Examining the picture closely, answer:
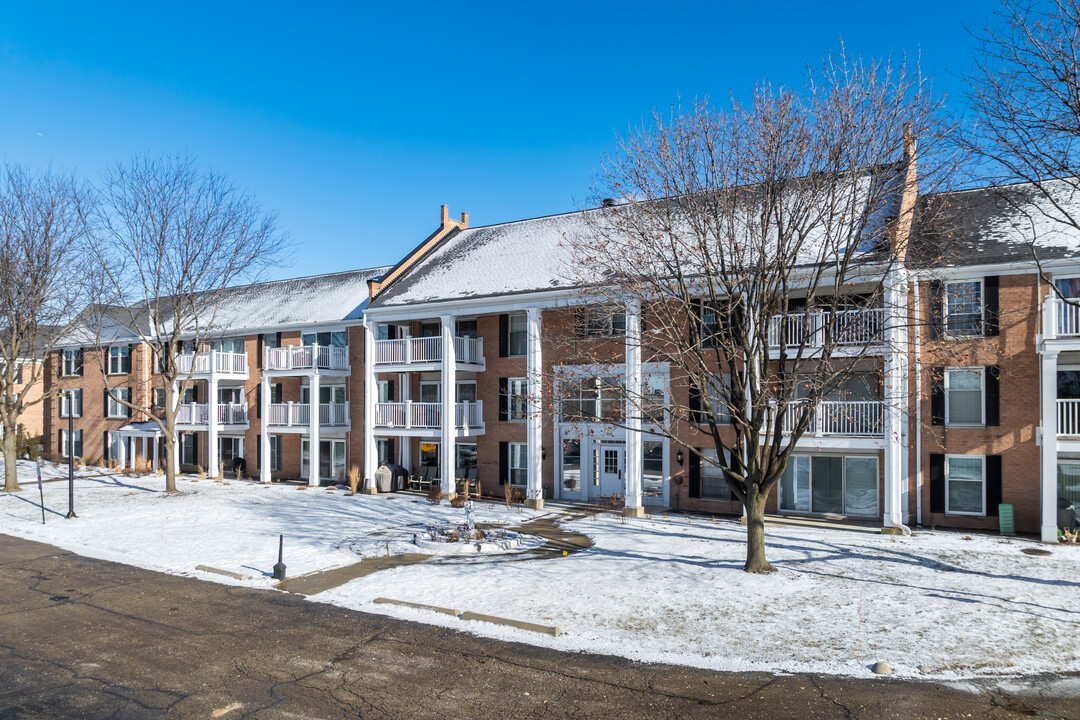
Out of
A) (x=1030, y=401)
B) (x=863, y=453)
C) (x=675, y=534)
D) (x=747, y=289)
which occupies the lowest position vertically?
(x=675, y=534)

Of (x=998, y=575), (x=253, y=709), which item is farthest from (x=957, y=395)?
(x=253, y=709)

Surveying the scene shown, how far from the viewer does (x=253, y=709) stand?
326 inches

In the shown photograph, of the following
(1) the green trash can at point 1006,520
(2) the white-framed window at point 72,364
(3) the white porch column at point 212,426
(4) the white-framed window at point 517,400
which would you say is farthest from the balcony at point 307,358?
(1) the green trash can at point 1006,520

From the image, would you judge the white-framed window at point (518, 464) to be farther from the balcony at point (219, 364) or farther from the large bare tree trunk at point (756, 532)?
the balcony at point (219, 364)

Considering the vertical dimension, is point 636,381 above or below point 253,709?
above

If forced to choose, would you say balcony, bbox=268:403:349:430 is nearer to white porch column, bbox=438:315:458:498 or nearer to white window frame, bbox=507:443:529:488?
white porch column, bbox=438:315:458:498

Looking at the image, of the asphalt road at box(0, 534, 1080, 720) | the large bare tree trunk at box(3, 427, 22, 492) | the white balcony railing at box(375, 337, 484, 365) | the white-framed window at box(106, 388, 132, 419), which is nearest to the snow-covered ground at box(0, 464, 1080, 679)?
the asphalt road at box(0, 534, 1080, 720)

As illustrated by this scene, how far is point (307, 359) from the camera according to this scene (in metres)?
30.4

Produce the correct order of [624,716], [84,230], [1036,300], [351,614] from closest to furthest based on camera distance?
1. [624,716]
2. [351,614]
3. [1036,300]
4. [84,230]

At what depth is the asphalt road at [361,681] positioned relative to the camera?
8.24m

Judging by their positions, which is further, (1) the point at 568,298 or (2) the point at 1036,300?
(1) the point at 568,298

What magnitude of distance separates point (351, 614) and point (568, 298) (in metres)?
12.8

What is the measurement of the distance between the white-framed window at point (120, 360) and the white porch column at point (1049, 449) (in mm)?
40996

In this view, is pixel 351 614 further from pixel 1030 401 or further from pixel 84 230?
pixel 84 230
